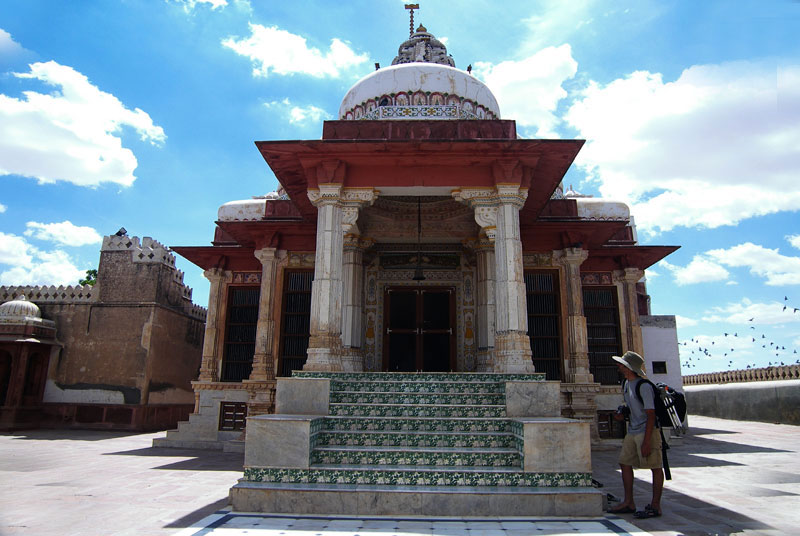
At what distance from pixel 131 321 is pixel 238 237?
593 cm

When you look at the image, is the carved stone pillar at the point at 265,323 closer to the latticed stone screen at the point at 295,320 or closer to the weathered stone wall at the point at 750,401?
the latticed stone screen at the point at 295,320

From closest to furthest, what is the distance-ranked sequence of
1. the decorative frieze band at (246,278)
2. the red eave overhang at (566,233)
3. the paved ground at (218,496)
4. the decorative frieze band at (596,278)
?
the paved ground at (218,496) → the red eave overhang at (566,233) → the decorative frieze band at (596,278) → the decorative frieze band at (246,278)

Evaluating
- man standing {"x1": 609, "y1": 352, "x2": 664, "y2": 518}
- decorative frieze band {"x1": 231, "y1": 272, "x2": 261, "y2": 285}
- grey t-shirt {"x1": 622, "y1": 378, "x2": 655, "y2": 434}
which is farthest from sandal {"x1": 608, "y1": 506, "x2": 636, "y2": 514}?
decorative frieze band {"x1": 231, "y1": 272, "x2": 261, "y2": 285}

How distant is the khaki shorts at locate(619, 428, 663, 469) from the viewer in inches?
197

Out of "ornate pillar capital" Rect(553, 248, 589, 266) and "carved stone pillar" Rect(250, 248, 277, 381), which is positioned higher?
"ornate pillar capital" Rect(553, 248, 589, 266)

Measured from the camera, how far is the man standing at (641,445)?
5.00 meters

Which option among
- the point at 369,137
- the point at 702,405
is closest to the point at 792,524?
the point at 369,137

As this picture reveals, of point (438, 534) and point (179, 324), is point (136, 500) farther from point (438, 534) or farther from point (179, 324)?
point (179, 324)

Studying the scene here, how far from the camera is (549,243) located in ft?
39.1

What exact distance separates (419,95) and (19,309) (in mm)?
13783

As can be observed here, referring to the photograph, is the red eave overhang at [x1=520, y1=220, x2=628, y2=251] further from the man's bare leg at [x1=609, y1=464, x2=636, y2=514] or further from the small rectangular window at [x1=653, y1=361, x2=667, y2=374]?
the man's bare leg at [x1=609, y1=464, x2=636, y2=514]

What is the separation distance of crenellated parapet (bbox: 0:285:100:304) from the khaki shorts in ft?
53.5

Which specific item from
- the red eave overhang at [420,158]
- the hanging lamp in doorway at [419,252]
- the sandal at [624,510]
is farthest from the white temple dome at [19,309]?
the sandal at [624,510]

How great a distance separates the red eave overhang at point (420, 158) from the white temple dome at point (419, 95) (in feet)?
9.00
